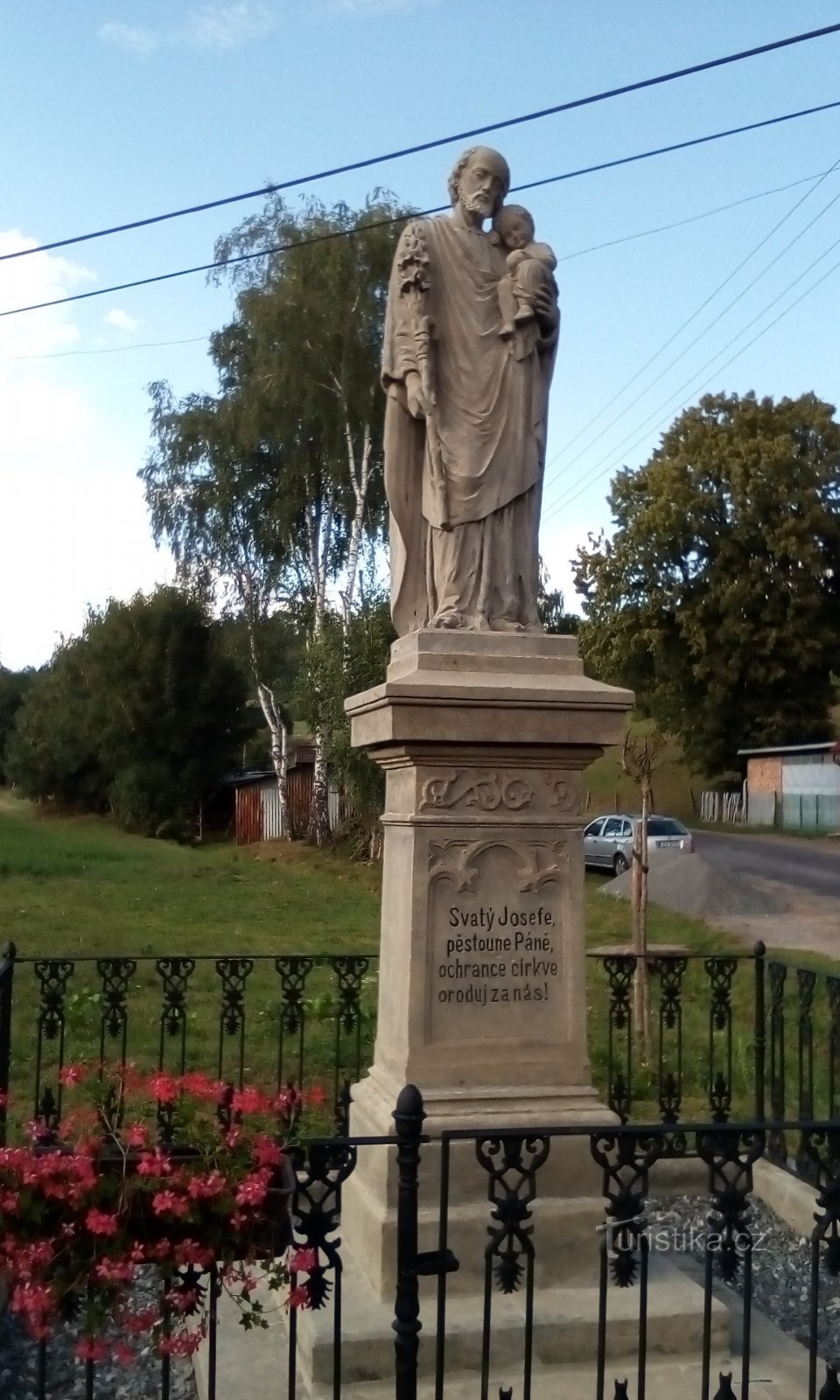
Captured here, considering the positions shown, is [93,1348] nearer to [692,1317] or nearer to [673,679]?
[692,1317]

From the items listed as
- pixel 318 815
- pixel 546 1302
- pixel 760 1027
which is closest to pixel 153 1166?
pixel 546 1302

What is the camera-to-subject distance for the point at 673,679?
3822 centimetres

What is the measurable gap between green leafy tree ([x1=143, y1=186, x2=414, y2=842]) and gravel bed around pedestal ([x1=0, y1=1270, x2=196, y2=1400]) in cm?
1802

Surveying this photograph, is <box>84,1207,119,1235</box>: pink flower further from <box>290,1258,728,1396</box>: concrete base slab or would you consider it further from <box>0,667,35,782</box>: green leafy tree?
<box>0,667,35,782</box>: green leafy tree

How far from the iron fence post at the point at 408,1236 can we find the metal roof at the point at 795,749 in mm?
34418

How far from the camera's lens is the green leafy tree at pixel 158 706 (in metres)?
33.6

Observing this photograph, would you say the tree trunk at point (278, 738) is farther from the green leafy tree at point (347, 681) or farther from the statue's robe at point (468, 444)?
the statue's robe at point (468, 444)

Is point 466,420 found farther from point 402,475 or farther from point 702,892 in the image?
point 702,892

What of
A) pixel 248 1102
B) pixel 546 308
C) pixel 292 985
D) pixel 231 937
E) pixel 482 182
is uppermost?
pixel 482 182

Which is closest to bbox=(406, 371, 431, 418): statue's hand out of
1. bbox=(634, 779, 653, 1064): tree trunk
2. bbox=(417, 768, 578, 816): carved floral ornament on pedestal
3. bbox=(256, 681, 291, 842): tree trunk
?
bbox=(417, 768, 578, 816): carved floral ornament on pedestal

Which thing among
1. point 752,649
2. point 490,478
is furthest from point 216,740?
point 490,478

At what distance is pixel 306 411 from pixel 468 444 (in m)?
19.2

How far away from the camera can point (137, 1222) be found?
9.23 ft

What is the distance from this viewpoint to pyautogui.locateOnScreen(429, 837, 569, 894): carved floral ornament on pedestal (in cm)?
446
